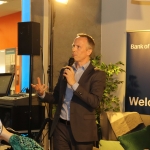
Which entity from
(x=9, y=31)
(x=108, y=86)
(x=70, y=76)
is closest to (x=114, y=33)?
(x=108, y=86)

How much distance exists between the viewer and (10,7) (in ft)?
24.3

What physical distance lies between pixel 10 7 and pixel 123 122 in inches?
195

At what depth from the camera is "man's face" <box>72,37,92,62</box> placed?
2709mm

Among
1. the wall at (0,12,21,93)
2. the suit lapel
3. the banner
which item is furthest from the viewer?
the wall at (0,12,21,93)

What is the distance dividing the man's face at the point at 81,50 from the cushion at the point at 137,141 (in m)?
0.76

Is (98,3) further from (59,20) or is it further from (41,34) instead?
(41,34)

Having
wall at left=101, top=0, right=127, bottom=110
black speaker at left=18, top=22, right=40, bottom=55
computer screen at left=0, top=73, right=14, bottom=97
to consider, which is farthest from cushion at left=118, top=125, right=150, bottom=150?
computer screen at left=0, top=73, right=14, bottom=97

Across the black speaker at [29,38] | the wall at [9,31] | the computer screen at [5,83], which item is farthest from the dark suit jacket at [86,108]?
the wall at [9,31]

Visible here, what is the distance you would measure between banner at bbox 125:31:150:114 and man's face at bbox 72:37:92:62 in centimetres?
179

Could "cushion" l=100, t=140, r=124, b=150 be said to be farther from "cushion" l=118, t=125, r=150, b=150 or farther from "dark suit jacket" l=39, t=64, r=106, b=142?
"dark suit jacket" l=39, t=64, r=106, b=142

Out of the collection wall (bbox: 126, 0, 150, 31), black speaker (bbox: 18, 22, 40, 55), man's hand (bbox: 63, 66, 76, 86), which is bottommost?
man's hand (bbox: 63, 66, 76, 86)

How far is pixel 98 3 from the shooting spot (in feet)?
16.6

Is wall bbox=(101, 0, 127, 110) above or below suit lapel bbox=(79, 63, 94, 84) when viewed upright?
above

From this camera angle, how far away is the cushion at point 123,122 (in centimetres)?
328
